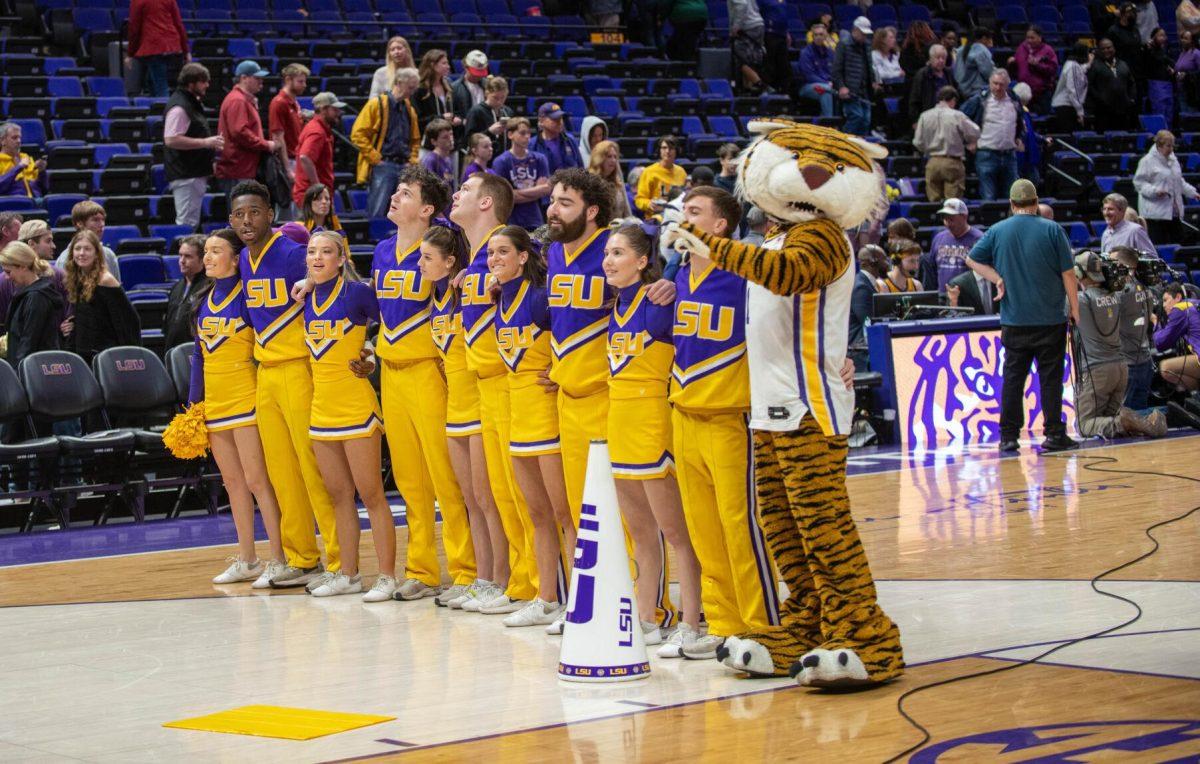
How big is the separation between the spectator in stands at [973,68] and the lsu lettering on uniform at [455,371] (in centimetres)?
1217

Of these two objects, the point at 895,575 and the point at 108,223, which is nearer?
the point at 895,575

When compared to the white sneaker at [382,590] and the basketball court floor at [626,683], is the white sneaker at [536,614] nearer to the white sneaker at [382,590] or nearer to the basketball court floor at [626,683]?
the basketball court floor at [626,683]

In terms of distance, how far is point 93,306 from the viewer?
33.1ft

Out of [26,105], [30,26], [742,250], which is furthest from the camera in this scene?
[30,26]

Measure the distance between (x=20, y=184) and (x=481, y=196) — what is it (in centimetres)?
720

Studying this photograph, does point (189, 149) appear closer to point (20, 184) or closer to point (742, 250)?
point (20, 184)

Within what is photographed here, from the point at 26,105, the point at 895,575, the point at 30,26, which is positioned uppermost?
the point at 30,26

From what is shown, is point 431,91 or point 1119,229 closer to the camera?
point 431,91

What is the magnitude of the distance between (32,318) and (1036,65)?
13917mm

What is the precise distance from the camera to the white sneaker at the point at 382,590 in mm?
6785

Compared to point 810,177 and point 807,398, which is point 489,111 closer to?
point 810,177

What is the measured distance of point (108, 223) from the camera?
1252cm

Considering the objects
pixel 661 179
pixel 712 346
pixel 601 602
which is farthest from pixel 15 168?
pixel 601 602

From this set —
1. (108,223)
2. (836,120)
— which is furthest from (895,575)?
(836,120)
